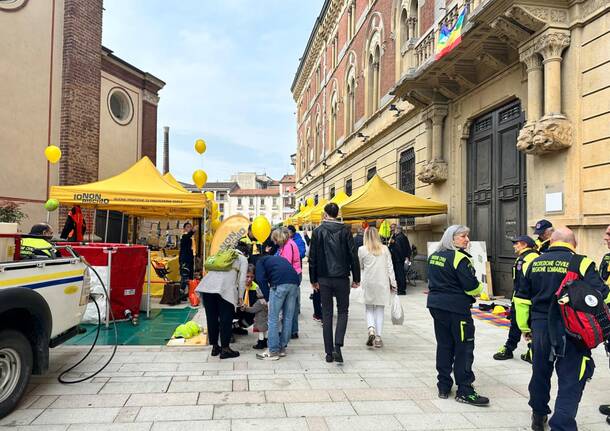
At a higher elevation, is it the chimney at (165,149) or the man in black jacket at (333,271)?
the chimney at (165,149)

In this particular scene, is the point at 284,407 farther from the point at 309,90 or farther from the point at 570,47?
the point at 309,90

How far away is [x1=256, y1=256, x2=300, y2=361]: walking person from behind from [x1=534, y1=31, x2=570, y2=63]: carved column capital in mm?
6942

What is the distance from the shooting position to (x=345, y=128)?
25797mm

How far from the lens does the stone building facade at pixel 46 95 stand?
1336 cm

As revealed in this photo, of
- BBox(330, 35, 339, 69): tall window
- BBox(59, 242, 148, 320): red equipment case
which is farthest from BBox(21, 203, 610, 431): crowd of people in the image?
BBox(330, 35, 339, 69): tall window

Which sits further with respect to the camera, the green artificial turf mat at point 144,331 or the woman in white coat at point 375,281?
the green artificial turf mat at point 144,331

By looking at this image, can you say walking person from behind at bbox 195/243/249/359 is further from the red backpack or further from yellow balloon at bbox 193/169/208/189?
yellow balloon at bbox 193/169/208/189

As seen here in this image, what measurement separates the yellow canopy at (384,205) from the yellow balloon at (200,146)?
4254 millimetres

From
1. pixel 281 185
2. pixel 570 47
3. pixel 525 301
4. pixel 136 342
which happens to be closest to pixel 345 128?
pixel 570 47

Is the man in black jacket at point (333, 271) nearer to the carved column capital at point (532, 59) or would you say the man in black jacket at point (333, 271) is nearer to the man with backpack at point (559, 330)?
the man with backpack at point (559, 330)

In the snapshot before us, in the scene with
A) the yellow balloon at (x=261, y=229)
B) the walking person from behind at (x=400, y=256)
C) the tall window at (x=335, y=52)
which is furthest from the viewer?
the tall window at (x=335, y=52)

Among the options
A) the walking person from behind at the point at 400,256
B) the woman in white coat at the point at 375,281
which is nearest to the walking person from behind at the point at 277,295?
the woman in white coat at the point at 375,281

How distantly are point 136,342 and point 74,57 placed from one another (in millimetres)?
12498

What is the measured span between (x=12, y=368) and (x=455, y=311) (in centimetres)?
415
